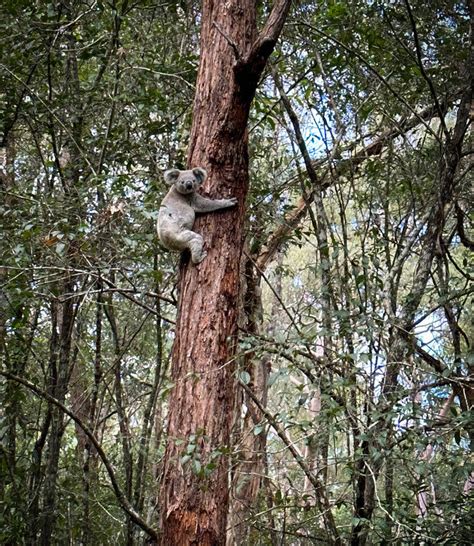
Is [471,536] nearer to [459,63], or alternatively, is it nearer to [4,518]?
[4,518]

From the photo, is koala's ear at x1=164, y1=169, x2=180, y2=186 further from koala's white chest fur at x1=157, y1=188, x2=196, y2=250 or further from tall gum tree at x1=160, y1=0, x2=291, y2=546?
tall gum tree at x1=160, y1=0, x2=291, y2=546

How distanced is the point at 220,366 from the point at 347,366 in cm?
94

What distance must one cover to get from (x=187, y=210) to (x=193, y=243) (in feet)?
0.93

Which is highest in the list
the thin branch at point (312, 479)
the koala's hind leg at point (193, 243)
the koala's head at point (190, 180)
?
the koala's head at point (190, 180)

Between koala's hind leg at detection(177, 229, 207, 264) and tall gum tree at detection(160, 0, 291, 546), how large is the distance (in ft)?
0.13

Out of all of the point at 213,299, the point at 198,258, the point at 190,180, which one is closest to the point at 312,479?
the point at 213,299

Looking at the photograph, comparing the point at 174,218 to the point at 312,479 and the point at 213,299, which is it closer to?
the point at 213,299

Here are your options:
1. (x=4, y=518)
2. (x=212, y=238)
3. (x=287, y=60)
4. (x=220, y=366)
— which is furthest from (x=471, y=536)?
(x=287, y=60)

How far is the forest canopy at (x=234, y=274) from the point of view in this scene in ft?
10.1

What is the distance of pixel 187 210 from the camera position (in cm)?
350

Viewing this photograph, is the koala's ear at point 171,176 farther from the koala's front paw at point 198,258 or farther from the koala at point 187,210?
the koala's front paw at point 198,258

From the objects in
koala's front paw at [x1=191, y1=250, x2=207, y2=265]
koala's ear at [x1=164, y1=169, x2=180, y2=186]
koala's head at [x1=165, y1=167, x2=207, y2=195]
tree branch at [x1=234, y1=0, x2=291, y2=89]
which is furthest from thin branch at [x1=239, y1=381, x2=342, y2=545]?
tree branch at [x1=234, y1=0, x2=291, y2=89]

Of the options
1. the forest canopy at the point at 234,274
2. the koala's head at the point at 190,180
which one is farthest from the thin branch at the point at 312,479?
the koala's head at the point at 190,180

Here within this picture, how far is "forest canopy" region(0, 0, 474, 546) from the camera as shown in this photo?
10.1 feet
